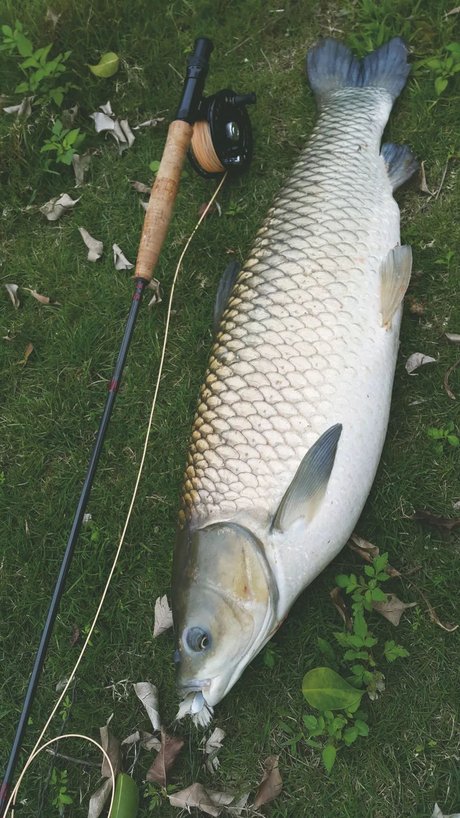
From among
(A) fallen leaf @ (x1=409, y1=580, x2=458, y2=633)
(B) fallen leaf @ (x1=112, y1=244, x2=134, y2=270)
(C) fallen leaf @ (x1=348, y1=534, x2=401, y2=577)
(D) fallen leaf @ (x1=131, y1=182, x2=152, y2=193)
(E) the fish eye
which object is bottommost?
(A) fallen leaf @ (x1=409, y1=580, x2=458, y2=633)

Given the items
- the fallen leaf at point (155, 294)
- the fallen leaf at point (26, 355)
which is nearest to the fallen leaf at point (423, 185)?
the fallen leaf at point (155, 294)

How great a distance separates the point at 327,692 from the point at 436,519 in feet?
2.59

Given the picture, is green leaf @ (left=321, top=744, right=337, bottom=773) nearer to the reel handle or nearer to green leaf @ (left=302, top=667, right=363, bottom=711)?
green leaf @ (left=302, top=667, right=363, bottom=711)

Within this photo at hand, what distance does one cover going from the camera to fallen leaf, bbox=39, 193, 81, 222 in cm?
369

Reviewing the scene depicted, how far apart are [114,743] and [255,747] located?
0.58m

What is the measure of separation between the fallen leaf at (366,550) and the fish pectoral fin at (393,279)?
0.86 metres

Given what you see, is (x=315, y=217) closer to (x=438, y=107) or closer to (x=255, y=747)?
(x=438, y=107)

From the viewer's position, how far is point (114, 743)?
8.96 feet

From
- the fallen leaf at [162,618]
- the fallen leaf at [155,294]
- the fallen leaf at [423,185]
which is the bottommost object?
the fallen leaf at [162,618]

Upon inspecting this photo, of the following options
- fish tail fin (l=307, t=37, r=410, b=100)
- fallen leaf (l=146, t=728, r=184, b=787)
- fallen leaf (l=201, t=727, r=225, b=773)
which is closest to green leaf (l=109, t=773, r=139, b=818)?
fallen leaf (l=146, t=728, r=184, b=787)

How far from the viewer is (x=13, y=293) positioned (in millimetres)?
3580

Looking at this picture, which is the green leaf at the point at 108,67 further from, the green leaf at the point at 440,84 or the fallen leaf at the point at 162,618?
the fallen leaf at the point at 162,618

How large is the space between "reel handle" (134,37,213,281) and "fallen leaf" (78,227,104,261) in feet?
2.63

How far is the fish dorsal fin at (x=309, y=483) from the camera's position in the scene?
2.28 metres
